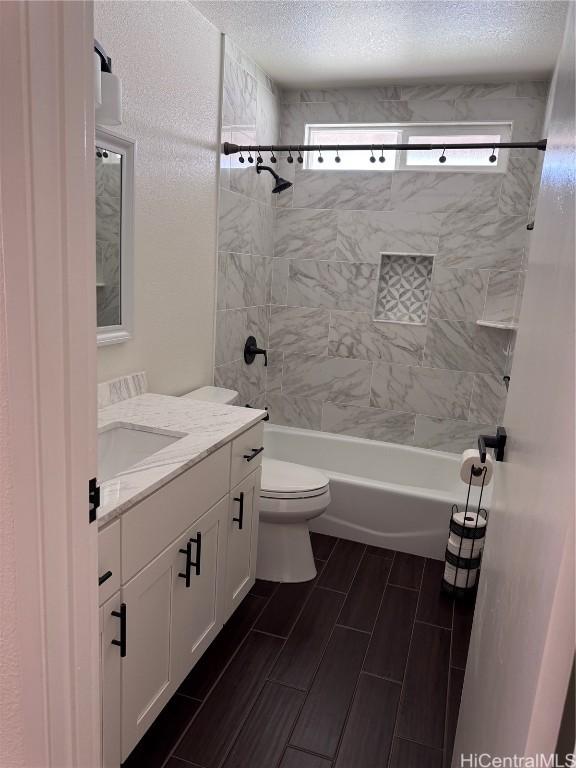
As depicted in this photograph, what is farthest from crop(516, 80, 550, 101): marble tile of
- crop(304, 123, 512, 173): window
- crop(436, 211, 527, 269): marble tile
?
crop(436, 211, 527, 269): marble tile

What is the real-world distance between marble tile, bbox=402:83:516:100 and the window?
6.0 inches

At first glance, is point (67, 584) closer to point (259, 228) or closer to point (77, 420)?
point (77, 420)

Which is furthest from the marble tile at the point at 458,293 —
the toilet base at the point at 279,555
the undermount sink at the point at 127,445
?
the undermount sink at the point at 127,445

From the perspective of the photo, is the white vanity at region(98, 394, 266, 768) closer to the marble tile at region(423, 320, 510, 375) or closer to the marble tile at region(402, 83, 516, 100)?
the marble tile at region(423, 320, 510, 375)

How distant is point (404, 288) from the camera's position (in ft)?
12.1

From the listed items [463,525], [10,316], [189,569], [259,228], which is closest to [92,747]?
[189,569]

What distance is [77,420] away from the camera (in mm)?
A: 903

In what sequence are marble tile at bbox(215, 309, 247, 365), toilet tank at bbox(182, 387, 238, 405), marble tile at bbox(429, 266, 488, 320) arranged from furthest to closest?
marble tile at bbox(429, 266, 488, 320) < marble tile at bbox(215, 309, 247, 365) < toilet tank at bbox(182, 387, 238, 405)

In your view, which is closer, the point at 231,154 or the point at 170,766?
the point at 170,766

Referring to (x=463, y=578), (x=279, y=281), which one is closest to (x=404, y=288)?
(x=279, y=281)

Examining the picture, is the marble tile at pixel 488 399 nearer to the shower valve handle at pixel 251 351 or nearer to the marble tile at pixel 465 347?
the marble tile at pixel 465 347

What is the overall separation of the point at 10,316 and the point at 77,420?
0.19 meters

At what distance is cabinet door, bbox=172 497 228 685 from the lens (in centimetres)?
178

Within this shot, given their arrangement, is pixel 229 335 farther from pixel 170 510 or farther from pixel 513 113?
pixel 513 113
